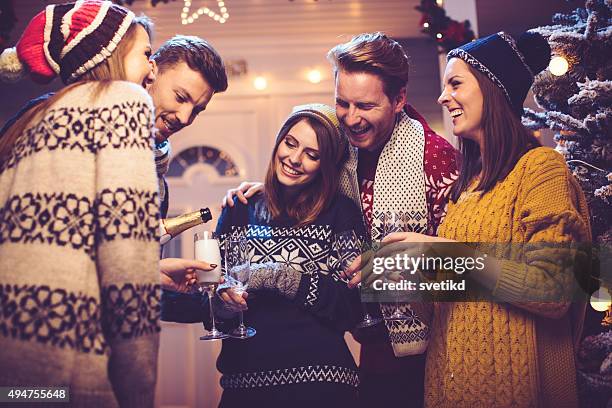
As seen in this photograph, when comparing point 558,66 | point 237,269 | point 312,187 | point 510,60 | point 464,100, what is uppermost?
point 558,66

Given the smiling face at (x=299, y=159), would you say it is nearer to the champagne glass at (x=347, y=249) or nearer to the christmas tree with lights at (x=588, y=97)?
the champagne glass at (x=347, y=249)

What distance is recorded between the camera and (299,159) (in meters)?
1.91

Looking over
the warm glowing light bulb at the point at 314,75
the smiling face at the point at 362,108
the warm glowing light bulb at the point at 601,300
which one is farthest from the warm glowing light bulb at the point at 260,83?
the warm glowing light bulb at the point at 601,300

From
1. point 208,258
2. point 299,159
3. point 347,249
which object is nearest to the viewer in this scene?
point 208,258

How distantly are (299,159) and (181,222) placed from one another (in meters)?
0.44

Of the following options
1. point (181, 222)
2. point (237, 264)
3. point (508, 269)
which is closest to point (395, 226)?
point (508, 269)

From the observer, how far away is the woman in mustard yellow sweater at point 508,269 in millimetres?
1404

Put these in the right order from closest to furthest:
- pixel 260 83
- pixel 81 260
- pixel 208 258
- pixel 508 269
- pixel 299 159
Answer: pixel 81 260 < pixel 508 269 < pixel 208 258 < pixel 299 159 < pixel 260 83

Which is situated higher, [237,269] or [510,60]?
[510,60]

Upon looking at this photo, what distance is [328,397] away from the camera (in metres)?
1.64

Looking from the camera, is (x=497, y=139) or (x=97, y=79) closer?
(x=97, y=79)

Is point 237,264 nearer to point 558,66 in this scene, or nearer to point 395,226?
point 395,226

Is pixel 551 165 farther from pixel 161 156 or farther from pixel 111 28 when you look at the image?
pixel 161 156

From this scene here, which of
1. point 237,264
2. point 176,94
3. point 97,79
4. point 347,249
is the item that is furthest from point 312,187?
point 97,79
